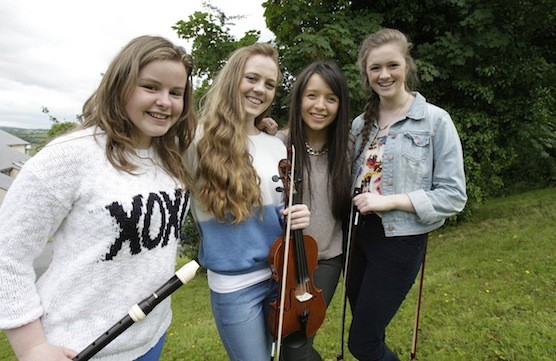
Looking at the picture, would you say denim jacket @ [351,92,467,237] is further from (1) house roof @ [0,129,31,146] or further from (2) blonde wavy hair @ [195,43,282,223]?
(1) house roof @ [0,129,31,146]

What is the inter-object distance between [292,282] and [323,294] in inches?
13.0

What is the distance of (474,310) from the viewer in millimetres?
3559

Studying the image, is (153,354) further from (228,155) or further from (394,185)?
Result: (394,185)

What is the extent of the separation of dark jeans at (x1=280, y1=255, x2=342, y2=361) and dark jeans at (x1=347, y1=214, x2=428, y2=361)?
14 centimetres

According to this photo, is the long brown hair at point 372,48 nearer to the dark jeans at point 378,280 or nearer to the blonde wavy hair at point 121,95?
Result: the dark jeans at point 378,280

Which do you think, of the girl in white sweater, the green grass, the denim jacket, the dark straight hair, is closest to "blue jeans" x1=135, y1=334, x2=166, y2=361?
the girl in white sweater

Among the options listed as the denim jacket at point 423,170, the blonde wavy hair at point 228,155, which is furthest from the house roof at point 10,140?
the denim jacket at point 423,170

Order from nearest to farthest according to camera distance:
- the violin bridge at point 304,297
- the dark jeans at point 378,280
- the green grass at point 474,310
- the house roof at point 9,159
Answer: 1. the violin bridge at point 304,297
2. the dark jeans at point 378,280
3. the green grass at point 474,310
4. the house roof at point 9,159

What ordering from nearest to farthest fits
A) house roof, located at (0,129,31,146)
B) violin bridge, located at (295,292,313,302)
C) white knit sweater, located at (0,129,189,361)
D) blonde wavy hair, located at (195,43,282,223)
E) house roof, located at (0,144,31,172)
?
white knit sweater, located at (0,129,189,361)
blonde wavy hair, located at (195,43,282,223)
violin bridge, located at (295,292,313,302)
house roof, located at (0,144,31,172)
house roof, located at (0,129,31,146)

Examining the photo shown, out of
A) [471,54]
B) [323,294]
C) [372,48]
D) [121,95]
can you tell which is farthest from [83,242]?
[471,54]

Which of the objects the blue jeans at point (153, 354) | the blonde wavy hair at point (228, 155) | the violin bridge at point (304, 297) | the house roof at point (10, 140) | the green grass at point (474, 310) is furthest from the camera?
the house roof at point (10, 140)

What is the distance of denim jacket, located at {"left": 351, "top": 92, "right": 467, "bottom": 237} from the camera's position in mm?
1897

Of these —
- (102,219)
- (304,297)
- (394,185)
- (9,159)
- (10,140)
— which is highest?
(102,219)

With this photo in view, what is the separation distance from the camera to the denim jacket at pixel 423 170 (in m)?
1.90
